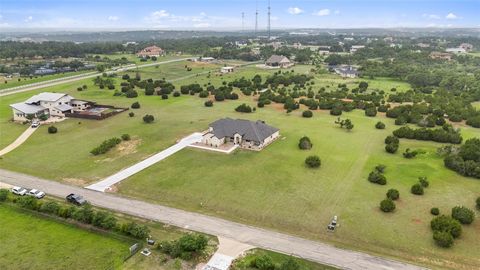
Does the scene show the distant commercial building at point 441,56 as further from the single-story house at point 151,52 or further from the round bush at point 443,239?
the round bush at point 443,239

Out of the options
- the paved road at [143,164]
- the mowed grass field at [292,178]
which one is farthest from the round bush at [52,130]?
the paved road at [143,164]

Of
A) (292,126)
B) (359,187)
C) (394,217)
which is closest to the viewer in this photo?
(394,217)

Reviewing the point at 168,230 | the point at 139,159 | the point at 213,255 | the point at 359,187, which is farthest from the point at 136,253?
the point at 359,187

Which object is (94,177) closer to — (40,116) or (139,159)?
(139,159)

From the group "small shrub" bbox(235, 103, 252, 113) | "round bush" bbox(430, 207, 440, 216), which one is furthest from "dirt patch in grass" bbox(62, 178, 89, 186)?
"small shrub" bbox(235, 103, 252, 113)

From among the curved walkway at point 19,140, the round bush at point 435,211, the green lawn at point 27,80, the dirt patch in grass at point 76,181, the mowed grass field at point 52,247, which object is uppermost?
the green lawn at point 27,80
